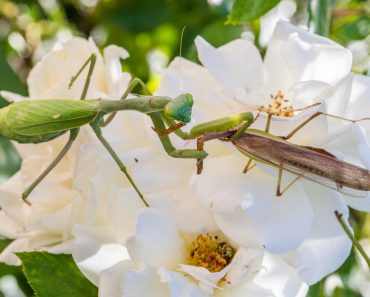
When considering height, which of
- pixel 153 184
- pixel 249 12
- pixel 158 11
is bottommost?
pixel 158 11

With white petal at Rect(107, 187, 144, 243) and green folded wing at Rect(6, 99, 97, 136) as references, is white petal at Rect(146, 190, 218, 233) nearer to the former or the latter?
white petal at Rect(107, 187, 144, 243)

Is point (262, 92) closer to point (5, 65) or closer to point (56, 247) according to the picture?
point (56, 247)

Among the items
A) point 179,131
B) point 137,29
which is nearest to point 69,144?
point 179,131

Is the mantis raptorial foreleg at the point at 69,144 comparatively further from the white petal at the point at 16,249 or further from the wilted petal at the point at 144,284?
the wilted petal at the point at 144,284

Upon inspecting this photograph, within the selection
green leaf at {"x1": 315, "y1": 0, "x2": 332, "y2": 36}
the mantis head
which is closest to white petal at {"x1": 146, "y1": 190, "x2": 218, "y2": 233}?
the mantis head

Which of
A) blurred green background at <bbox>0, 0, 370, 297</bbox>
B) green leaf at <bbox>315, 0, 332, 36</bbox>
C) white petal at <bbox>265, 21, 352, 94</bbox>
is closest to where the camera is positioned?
white petal at <bbox>265, 21, 352, 94</bbox>

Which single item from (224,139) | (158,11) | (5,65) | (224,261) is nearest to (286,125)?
(224,139)
